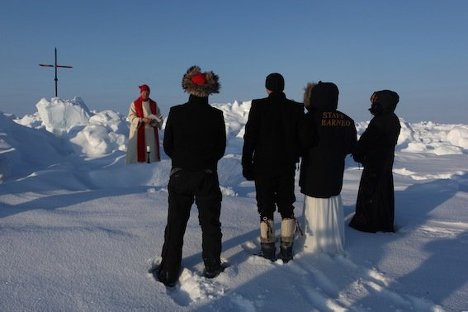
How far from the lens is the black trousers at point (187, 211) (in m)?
3.20

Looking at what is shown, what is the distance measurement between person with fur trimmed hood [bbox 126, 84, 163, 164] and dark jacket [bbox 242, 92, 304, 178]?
4.14 m

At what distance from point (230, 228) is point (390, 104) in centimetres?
221

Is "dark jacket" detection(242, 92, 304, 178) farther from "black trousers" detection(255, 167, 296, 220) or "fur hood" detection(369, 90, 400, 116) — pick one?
"fur hood" detection(369, 90, 400, 116)

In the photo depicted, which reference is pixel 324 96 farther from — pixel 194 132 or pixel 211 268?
pixel 211 268

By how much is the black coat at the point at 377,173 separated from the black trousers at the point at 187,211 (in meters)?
2.04

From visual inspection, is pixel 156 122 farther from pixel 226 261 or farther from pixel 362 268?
pixel 362 268

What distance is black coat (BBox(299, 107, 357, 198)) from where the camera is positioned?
3762 millimetres

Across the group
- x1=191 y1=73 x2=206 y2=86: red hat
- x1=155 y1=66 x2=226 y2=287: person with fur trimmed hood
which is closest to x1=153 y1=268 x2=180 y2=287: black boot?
x1=155 y1=66 x2=226 y2=287: person with fur trimmed hood

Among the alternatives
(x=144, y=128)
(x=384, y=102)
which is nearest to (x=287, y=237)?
(x=384, y=102)

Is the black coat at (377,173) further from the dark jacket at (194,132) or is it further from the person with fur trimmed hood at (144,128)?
the person with fur trimmed hood at (144,128)

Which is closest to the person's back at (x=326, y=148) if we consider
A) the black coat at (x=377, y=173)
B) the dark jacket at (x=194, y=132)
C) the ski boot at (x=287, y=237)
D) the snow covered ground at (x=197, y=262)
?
the ski boot at (x=287, y=237)

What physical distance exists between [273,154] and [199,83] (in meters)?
0.89

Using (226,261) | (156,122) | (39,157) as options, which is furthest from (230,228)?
(39,157)

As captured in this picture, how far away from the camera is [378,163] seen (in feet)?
15.4
